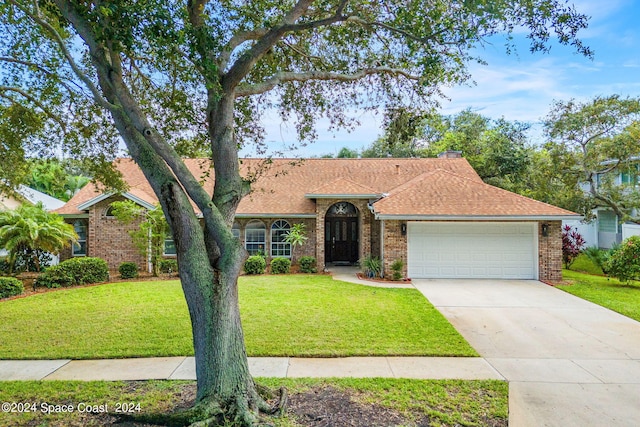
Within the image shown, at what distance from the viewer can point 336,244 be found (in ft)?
58.7

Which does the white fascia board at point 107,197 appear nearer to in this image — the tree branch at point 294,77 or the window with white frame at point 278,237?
the window with white frame at point 278,237

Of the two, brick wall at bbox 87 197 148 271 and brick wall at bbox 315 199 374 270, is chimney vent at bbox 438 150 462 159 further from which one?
brick wall at bbox 87 197 148 271

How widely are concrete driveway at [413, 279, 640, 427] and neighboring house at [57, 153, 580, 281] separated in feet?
6.37

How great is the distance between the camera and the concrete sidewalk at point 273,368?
5.75m

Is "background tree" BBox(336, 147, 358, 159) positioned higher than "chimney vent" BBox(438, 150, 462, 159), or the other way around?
"background tree" BBox(336, 147, 358, 159)

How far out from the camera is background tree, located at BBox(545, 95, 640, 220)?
50.5 ft

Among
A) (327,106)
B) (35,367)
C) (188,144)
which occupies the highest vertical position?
(327,106)

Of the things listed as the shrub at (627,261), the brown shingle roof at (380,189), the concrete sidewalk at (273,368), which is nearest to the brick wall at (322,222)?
the brown shingle roof at (380,189)

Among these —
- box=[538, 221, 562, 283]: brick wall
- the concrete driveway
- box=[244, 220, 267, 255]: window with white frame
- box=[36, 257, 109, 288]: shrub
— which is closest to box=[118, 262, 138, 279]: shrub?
box=[36, 257, 109, 288]: shrub

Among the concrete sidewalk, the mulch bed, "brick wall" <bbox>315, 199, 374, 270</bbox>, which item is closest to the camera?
the mulch bed

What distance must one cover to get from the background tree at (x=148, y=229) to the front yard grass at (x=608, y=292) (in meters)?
14.4

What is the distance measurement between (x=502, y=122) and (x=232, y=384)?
31.9 m

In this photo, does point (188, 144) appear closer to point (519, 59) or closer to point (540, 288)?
point (519, 59)

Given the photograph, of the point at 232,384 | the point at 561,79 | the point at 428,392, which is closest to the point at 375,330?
the point at 428,392
